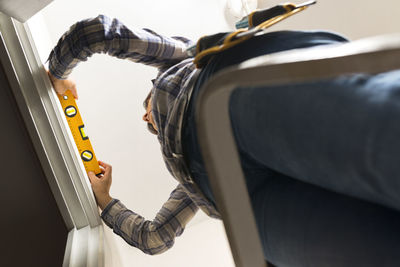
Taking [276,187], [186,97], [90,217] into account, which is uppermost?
[186,97]

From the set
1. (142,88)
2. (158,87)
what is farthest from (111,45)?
(142,88)

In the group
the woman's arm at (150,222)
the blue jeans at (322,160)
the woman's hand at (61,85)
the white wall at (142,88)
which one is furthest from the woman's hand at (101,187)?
the white wall at (142,88)

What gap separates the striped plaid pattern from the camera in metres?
0.77

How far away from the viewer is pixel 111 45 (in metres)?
0.95

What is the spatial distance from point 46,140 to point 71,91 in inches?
9.3

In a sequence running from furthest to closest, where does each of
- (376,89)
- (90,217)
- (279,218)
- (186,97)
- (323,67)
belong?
(90,217) < (186,97) < (279,218) < (376,89) < (323,67)

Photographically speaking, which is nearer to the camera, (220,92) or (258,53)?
(220,92)

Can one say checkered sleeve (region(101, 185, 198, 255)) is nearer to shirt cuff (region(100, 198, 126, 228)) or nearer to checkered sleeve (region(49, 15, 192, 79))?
shirt cuff (region(100, 198, 126, 228))

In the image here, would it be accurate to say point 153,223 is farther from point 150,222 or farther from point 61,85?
point 61,85

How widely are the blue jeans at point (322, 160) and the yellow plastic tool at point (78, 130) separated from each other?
547 millimetres

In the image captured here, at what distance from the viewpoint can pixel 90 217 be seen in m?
1.00

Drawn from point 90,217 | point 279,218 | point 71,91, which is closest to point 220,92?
point 279,218

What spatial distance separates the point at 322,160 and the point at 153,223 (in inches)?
27.2

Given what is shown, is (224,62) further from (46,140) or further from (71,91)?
(71,91)
